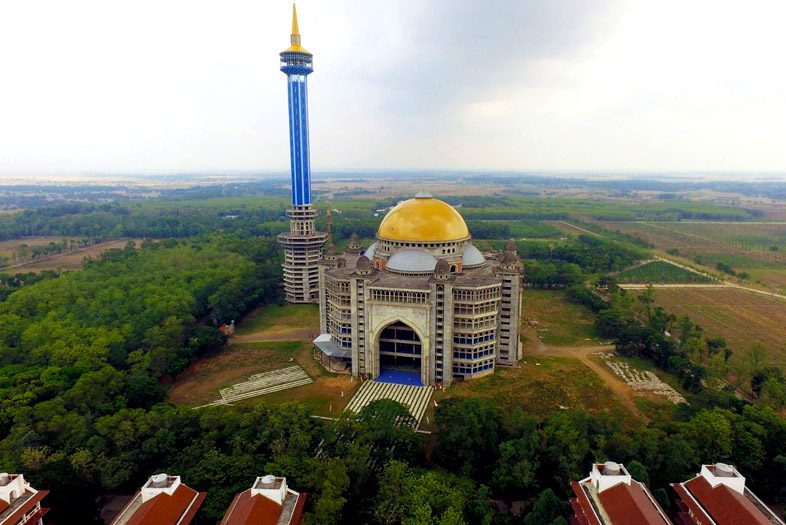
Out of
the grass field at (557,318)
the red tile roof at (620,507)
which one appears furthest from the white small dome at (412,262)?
the red tile roof at (620,507)

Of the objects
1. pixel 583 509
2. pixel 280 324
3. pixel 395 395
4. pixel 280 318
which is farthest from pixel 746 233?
pixel 583 509

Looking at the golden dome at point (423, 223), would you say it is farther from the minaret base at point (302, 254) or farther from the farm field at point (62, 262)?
the farm field at point (62, 262)

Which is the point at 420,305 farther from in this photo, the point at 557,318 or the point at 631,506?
the point at 557,318

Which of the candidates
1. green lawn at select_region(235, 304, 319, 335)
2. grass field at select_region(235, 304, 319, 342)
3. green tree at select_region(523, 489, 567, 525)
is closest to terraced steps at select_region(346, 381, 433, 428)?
grass field at select_region(235, 304, 319, 342)

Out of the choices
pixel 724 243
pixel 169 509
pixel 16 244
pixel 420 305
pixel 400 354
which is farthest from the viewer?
pixel 16 244

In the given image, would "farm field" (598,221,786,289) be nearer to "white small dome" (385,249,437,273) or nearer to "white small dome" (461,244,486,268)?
"white small dome" (461,244,486,268)

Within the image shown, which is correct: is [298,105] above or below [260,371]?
above

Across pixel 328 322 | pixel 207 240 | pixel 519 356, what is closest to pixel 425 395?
pixel 519 356
